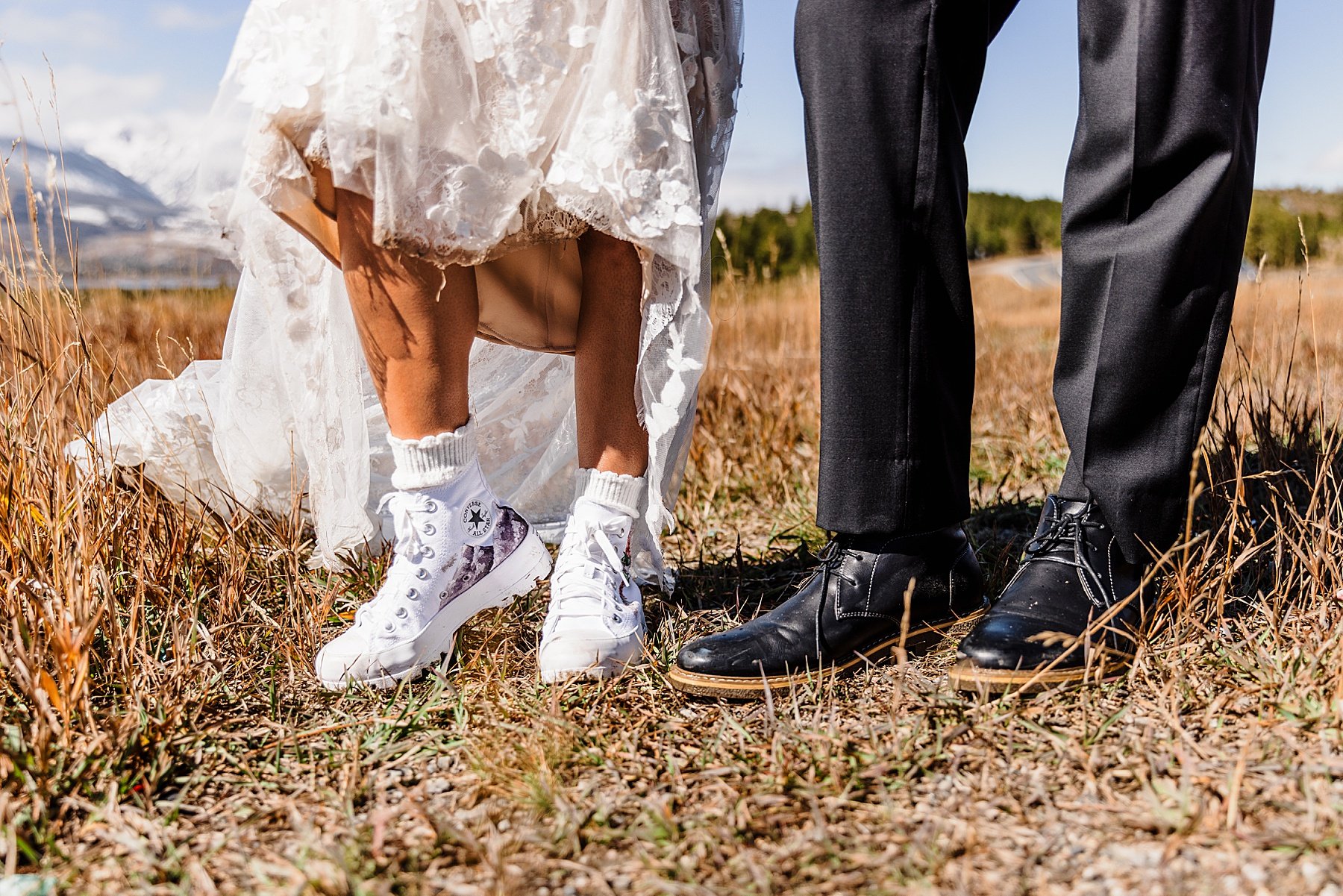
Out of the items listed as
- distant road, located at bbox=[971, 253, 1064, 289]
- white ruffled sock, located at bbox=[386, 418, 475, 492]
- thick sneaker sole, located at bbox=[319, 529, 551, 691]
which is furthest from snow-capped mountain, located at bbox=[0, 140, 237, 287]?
distant road, located at bbox=[971, 253, 1064, 289]

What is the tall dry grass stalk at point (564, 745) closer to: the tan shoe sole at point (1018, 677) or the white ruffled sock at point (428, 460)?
the tan shoe sole at point (1018, 677)

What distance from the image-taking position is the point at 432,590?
4.22 feet

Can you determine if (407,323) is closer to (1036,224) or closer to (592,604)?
(592,604)

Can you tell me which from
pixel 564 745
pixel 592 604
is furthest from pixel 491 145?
pixel 564 745

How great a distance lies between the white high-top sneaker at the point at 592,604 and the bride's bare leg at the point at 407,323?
249mm

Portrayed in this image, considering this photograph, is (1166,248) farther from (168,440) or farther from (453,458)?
(168,440)

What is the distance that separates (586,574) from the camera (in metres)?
1.33

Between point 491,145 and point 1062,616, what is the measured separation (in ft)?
3.11

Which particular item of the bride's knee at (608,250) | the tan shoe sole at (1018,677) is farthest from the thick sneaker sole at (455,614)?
the tan shoe sole at (1018,677)

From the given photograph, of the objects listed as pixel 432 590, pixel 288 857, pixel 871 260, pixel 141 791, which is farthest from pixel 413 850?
pixel 871 260

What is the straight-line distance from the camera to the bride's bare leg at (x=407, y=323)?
1208mm

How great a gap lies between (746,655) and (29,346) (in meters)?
1.28

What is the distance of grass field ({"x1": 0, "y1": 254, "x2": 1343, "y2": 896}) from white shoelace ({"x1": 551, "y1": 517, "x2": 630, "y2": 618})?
107 millimetres

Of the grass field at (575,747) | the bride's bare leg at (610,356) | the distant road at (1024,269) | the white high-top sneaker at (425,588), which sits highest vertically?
the distant road at (1024,269)
